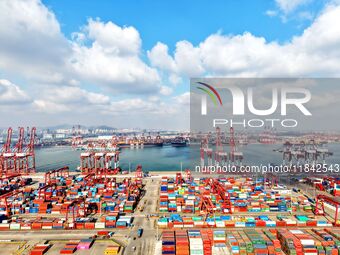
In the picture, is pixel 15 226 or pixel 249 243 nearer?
pixel 249 243

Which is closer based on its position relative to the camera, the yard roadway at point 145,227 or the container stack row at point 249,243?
the container stack row at point 249,243

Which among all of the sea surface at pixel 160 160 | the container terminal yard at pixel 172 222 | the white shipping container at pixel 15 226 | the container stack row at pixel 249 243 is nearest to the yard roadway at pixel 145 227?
the container terminal yard at pixel 172 222

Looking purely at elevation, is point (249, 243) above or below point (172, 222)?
above

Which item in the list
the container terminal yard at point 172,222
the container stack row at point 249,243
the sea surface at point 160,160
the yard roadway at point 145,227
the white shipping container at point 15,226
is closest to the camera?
the container stack row at point 249,243

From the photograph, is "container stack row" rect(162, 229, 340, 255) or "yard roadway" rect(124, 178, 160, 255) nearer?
"container stack row" rect(162, 229, 340, 255)

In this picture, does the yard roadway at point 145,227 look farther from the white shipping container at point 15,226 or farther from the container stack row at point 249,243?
the white shipping container at point 15,226

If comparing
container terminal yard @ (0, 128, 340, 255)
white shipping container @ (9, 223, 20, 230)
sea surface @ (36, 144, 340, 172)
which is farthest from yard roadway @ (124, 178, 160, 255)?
sea surface @ (36, 144, 340, 172)

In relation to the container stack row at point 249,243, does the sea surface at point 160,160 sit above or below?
below

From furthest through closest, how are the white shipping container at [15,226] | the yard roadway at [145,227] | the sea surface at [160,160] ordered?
1. the sea surface at [160,160]
2. the white shipping container at [15,226]
3. the yard roadway at [145,227]

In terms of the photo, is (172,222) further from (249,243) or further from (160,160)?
(160,160)

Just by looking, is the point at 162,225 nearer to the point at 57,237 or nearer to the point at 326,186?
the point at 57,237

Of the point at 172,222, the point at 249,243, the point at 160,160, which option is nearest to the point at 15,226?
the point at 172,222

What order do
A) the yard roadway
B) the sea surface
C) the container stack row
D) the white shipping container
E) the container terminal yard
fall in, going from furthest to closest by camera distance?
1. the sea surface
2. the white shipping container
3. the yard roadway
4. the container terminal yard
5. the container stack row

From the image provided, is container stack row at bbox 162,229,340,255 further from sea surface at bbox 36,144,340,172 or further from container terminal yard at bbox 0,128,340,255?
sea surface at bbox 36,144,340,172
